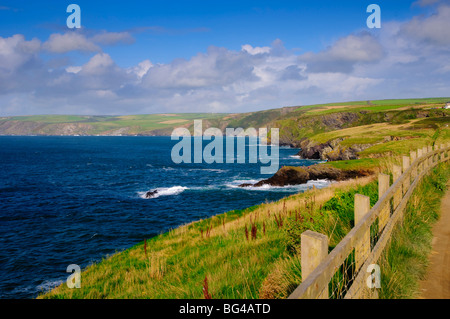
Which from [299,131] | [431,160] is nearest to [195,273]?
[431,160]

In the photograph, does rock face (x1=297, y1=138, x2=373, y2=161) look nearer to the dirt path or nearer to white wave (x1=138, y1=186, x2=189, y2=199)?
white wave (x1=138, y1=186, x2=189, y2=199)

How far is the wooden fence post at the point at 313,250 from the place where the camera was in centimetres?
292

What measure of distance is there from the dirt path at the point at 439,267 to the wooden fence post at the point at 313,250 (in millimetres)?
2597

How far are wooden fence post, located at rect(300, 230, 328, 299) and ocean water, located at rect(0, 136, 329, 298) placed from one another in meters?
17.5

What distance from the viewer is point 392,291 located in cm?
406

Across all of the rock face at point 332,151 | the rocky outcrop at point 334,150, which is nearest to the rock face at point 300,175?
the rocky outcrop at point 334,150

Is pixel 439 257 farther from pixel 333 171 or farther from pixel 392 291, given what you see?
pixel 333 171

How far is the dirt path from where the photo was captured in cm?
456

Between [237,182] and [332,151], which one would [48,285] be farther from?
[332,151]

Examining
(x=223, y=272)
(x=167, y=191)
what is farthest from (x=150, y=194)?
(x=223, y=272)

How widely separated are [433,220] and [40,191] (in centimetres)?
4940

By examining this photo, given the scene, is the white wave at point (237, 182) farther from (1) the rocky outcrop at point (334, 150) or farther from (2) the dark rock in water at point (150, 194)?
(1) the rocky outcrop at point (334, 150)

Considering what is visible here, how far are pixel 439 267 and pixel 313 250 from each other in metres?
3.97

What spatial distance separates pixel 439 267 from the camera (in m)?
5.41
